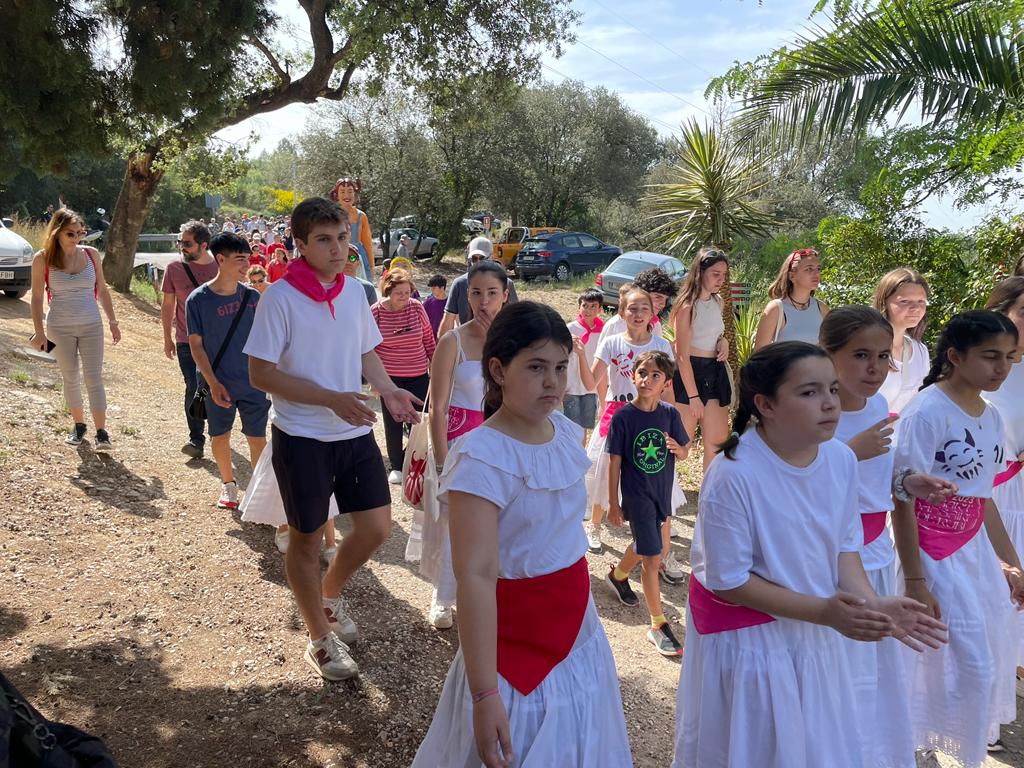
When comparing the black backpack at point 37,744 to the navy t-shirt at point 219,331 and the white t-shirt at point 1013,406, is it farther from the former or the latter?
the white t-shirt at point 1013,406

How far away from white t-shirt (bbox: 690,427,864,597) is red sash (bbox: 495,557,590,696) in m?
0.49

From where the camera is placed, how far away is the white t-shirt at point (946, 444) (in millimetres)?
3135

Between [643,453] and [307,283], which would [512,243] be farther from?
[307,283]

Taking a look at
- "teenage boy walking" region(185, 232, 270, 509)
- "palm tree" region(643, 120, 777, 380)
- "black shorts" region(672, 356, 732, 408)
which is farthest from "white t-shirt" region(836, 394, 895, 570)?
"palm tree" region(643, 120, 777, 380)

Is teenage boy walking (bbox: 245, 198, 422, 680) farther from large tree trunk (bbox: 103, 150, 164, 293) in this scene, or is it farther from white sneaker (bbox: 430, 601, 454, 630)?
large tree trunk (bbox: 103, 150, 164, 293)

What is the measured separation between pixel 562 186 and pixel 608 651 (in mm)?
34907

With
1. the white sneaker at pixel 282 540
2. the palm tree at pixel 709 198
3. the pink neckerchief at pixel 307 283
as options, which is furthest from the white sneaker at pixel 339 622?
the palm tree at pixel 709 198

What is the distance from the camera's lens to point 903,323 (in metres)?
4.71

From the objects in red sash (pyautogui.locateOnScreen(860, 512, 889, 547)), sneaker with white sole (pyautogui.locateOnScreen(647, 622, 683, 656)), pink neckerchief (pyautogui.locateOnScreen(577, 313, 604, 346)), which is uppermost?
pink neckerchief (pyautogui.locateOnScreen(577, 313, 604, 346))

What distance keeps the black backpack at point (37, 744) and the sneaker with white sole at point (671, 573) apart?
13.2 ft

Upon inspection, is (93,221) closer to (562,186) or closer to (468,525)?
(562,186)

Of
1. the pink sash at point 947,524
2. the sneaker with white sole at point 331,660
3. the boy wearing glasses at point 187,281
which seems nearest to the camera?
the pink sash at point 947,524

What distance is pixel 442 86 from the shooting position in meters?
11.0

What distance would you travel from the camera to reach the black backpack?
Result: 1.68m
